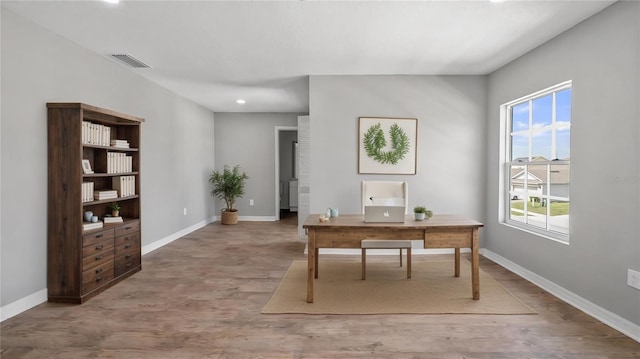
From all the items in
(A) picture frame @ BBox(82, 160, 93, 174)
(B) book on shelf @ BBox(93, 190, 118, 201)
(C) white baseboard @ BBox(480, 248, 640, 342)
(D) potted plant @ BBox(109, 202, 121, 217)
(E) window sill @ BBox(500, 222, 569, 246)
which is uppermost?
(A) picture frame @ BBox(82, 160, 93, 174)

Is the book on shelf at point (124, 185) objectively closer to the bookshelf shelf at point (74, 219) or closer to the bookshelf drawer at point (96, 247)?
the bookshelf shelf at point (74, 219)

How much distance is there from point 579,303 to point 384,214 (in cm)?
174

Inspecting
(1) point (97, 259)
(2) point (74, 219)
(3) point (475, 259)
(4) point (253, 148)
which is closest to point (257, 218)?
(4) point (253, 148)

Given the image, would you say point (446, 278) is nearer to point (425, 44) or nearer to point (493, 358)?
point (493, 358)

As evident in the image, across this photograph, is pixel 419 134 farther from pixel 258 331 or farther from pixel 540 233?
pixel 258 331

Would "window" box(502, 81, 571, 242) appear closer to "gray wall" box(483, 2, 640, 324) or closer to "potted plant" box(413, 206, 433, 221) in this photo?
"gray wall" box(483, 2, 640, 324)

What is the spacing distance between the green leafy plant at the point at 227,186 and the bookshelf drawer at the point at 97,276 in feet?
12.3

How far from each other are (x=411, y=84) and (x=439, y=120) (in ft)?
1.98

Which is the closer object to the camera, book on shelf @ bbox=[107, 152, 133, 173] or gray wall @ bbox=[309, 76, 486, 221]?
book on shelf @ bbox=[107, 152, 133, 173]

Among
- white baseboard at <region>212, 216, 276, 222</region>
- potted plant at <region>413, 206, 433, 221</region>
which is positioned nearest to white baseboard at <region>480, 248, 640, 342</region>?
potted plant at <region>413, 206, 433, 221</region>

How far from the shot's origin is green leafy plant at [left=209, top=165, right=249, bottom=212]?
7.09 meters

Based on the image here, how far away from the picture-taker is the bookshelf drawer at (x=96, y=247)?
9.92ft

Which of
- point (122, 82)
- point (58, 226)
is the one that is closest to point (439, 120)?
point (122, 82)

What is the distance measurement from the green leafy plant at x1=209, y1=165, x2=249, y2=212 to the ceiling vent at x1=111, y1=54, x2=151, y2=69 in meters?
3.22
